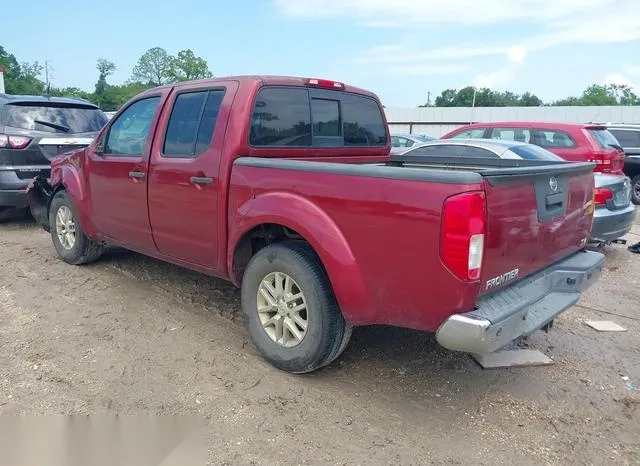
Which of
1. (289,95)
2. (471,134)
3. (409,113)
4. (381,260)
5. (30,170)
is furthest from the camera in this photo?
(409,113)

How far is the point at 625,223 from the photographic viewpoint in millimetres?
6754

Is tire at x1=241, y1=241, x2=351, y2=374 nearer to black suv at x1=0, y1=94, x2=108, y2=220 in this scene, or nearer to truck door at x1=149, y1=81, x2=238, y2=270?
truck door at x1=149, y1=81, x2=238, y2=270

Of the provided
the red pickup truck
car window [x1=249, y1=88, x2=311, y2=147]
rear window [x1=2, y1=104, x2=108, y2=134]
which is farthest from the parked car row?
rear window [x1=2, y1=104, x2=108, y2=134]

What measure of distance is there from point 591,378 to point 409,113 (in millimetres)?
35321

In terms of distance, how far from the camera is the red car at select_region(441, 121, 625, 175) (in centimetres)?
954

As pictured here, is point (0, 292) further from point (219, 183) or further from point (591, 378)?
point (591, 378)

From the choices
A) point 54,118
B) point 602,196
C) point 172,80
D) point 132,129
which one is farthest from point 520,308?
point 172,80

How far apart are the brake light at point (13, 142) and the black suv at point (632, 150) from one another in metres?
11.9

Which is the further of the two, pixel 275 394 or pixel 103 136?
pixel 103 136

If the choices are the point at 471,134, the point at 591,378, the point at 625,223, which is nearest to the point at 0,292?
the point at 591,378

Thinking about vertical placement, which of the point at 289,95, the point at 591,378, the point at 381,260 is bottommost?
the point at 591,378

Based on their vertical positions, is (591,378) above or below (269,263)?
below

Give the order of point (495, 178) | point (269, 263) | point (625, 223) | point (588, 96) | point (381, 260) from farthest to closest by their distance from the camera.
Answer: point (588, 96) < point (625, 223) < point (269, 263) < point (381, 260) < point (495, 178)

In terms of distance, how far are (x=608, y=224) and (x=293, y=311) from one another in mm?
4720
